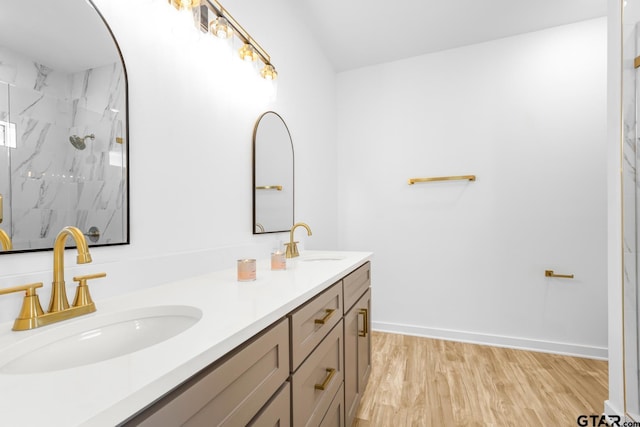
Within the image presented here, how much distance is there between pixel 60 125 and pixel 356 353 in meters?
1.42

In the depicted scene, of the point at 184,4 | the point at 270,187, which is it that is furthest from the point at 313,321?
the point at 184,4

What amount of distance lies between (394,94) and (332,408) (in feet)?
8.52

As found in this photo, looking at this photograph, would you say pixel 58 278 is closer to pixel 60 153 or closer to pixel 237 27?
pixel 60 153

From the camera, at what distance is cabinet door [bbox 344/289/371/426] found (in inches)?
51.1

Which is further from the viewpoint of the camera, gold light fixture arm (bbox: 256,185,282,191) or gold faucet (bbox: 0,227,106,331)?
gold light fixture arm (bbox: 256,185,282,191)

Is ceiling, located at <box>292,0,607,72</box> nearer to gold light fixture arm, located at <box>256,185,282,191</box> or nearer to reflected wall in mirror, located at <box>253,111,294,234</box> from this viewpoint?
reflected wall in mirror, located at <box>253,111,294,234</box>

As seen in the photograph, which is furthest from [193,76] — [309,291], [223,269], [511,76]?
[511,76]

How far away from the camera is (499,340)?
2.43 m

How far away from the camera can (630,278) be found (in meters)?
1.42

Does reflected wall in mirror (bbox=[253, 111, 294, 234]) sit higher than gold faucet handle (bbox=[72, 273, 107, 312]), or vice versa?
reflected wall in mirror (bbox=[253, 111, 294, 234])

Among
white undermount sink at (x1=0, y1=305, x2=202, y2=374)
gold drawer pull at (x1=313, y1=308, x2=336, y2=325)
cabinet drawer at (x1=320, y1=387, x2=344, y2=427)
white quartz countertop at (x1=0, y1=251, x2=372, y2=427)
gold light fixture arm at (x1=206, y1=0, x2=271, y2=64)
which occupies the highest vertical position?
gold light fixture arm at (x1=206, y1=0, x2=271, y2=64)

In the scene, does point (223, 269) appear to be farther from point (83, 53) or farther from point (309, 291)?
point (83, 53)

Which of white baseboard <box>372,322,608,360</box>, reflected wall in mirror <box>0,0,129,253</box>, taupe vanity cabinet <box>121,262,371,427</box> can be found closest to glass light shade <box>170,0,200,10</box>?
reflected wall in mirror <box>0,0,129,253</box>

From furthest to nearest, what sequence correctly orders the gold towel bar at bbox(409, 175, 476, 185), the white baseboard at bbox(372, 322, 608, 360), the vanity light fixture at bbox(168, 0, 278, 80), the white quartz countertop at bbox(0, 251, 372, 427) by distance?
the gold towel bar at bbox(409, 175, 476, 185)
the white baseboard at bbox(372, 322, 608, 360)
the vanity light fixture at bbox(168, 0, 278, 80)
the white quartz countertop at bbox(0, 251, 372, 427)
